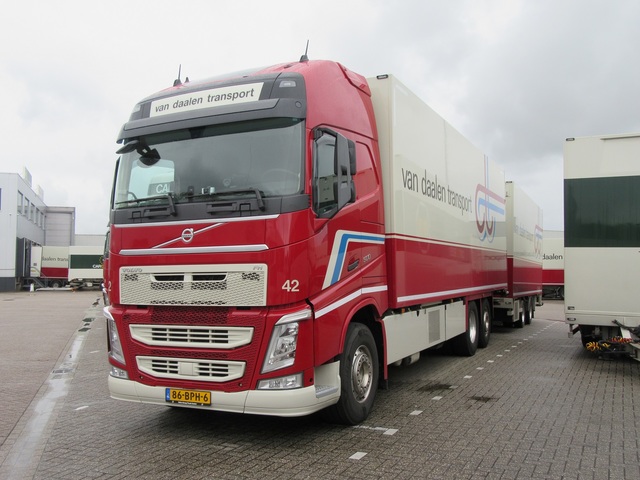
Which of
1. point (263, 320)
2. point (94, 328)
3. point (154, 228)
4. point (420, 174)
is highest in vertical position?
point (420, 174)

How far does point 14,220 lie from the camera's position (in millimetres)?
48656

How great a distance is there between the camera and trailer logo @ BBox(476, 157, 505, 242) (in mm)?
10977

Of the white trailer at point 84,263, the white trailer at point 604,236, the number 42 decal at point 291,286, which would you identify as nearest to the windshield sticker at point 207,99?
the number 42 decal at point 291,286

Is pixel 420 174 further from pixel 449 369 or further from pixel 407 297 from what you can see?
pixel 449 369

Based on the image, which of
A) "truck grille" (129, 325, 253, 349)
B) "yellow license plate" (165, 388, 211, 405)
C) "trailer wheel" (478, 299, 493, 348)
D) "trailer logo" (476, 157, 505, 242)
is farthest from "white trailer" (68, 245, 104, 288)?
"yellow license plate" (165, 388, 211, 405)

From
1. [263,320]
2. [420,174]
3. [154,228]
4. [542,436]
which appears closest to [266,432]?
[263,320]

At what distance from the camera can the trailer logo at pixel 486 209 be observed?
1098cm

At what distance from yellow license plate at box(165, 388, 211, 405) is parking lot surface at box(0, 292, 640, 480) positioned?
1.45ft

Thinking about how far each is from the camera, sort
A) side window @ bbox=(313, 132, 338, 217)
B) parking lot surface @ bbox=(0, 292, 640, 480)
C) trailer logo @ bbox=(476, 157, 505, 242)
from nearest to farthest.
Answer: parking lot surface @ bbox=(0, 292, 640, 480)
side window @ bbox=(313, 132, 338, 217)
trailer logo @ bbox=(476, 157, 505, 242)

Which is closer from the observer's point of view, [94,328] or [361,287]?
[361,287]

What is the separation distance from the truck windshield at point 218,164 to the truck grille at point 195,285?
66 centimetres

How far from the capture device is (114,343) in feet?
18.5

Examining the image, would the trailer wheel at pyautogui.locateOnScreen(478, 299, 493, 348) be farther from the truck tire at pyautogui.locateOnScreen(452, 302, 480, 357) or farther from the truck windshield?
the truck windshield

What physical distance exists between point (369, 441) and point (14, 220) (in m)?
51.5
